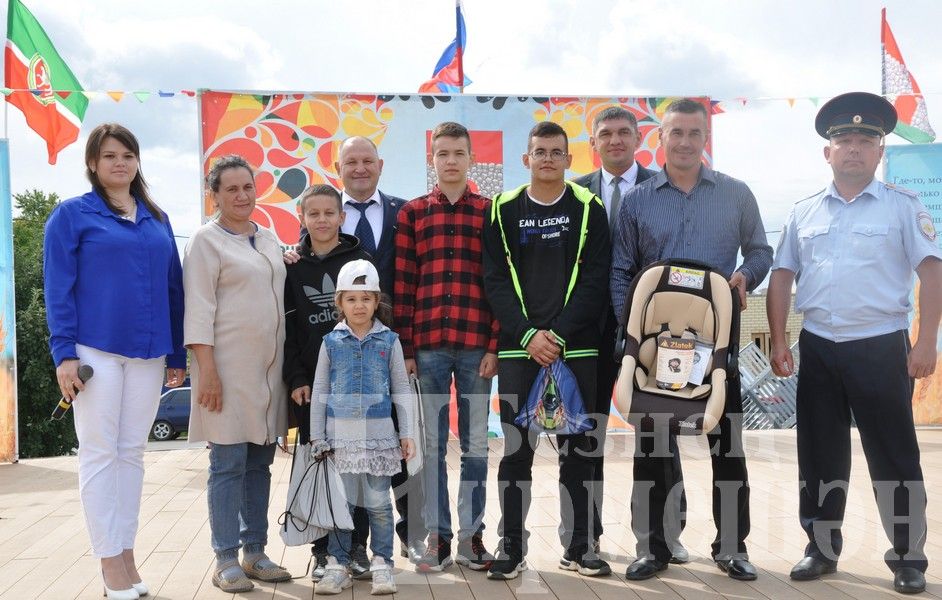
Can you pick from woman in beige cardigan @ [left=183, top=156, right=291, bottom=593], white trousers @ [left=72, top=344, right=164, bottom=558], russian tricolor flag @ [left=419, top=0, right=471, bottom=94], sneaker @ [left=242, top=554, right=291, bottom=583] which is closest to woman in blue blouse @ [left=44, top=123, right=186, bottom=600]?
white trousers @ [left=72, top=344, right=164, bottom=558]

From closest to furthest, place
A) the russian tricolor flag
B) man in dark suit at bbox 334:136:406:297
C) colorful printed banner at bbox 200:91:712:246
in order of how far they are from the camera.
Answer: man in dark suit at bbox 334:136:406:297 < colorful printed banner at bbox 200:91:712:246 < the russian tricolor flag

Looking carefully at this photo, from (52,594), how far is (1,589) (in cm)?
28

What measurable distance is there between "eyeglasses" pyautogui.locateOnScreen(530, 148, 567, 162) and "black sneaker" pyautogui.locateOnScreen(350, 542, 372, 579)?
179 cm

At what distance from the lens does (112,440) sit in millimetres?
3494

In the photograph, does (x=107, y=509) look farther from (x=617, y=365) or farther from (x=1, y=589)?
(x=617, y=365)

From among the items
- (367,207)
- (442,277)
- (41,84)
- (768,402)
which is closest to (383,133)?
(41,84)

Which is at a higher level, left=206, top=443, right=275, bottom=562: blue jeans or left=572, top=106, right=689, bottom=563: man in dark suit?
left=572, top=106, right=689, bottom=563: man in dark suit

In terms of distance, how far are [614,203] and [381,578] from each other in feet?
6.42

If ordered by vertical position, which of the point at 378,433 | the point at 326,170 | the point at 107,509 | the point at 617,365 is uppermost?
the point at 326,170

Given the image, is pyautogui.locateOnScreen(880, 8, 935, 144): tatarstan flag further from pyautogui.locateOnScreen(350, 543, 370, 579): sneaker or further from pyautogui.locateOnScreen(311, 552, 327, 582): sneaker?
pyautogui.locateOnScreen(311, 552, 327, 582): sneaker

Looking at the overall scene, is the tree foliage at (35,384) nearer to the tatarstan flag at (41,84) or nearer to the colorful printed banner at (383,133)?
the tatarstan flag at (41,84)

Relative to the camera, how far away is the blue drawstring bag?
3648mm

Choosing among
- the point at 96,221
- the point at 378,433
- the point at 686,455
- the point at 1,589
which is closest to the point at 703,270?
the point at 378,433

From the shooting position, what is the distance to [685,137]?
12.7 feet
